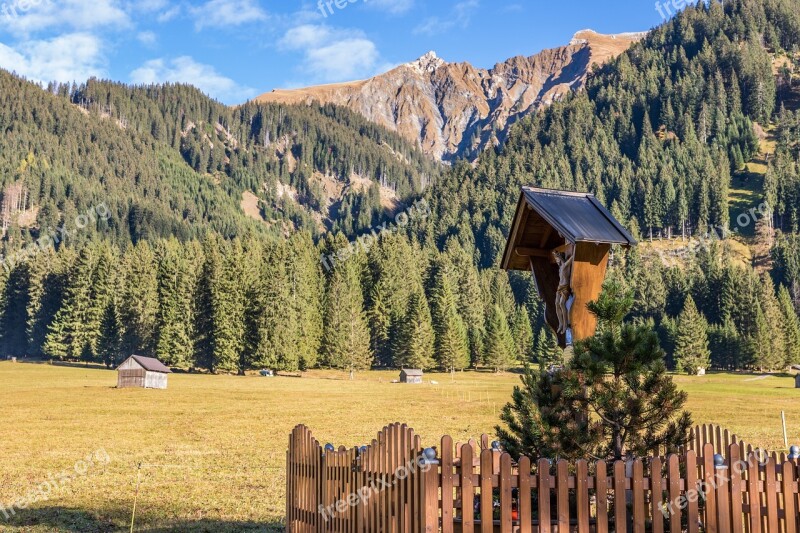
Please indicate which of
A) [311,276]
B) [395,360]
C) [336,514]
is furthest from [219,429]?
[311,276]

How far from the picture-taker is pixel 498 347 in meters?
99.9

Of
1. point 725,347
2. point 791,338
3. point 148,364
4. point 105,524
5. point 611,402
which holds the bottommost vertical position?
point 105,524

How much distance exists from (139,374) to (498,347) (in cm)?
5235

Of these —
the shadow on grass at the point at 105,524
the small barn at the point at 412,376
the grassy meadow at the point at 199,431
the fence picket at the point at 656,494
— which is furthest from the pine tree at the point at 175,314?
the fence picket at the point at 656,494

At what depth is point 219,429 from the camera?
36.2 metres

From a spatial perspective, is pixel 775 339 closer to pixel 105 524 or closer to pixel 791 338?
pixel 791 338

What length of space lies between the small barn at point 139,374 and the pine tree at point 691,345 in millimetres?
67412

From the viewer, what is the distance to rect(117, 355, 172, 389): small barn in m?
62.2

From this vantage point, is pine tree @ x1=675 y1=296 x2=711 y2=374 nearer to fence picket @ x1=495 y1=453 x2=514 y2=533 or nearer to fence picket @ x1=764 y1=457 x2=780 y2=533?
fence picket @ x1=764 y1=457 x2=780 y2=533

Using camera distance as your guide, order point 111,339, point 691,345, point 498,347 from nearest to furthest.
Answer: point 111,339
point 691,345
point 498,347

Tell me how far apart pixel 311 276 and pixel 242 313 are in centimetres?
1864

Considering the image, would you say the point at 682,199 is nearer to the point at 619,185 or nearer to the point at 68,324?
the point at 619,185

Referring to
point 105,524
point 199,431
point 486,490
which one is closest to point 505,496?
point 486,490

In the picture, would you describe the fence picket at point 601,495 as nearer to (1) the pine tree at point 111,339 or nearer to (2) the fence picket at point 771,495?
(2) the fence picket at point 771,495
